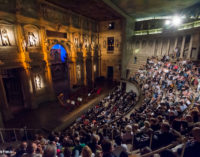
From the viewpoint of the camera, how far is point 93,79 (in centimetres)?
1936

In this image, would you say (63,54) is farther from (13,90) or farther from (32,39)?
(13,90)

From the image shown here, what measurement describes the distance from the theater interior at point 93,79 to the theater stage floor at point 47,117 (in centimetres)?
7

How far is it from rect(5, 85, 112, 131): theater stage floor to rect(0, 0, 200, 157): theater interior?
0.24ft

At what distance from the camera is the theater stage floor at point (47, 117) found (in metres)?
8.01

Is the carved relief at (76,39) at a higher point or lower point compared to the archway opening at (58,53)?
higher

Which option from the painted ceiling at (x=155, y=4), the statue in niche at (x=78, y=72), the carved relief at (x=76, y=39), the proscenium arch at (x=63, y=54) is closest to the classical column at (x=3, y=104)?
the proscenium arch at (x=63, y=54)

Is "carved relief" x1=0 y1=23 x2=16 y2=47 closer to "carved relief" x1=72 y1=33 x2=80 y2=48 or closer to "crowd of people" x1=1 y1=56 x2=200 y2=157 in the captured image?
"carved relief" x1=72 y1=33 x2=80 y2=48

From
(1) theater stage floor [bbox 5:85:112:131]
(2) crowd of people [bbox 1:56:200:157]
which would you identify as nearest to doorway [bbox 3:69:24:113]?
(1) theater stage floor [bbox 5:85:112:131]

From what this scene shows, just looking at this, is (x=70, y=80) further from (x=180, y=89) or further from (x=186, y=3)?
(x=186, y=3)

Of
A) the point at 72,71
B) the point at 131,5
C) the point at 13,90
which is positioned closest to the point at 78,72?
the point at 72,71

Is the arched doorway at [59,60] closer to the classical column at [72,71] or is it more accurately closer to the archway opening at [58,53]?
the archway opening at [58,53]

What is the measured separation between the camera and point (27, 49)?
375 inches

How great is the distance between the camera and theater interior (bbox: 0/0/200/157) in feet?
12.2

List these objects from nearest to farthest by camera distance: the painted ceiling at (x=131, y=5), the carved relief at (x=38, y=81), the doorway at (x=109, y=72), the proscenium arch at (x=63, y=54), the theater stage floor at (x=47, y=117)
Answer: the theater stage floor at (x=47, y=117)
the carved relief at (x=38, y=81)
the painted ceiling at (x=131, y=5)
the proscenium arch at (x=63, y=54)
the doorway at (x=109, y=72)
